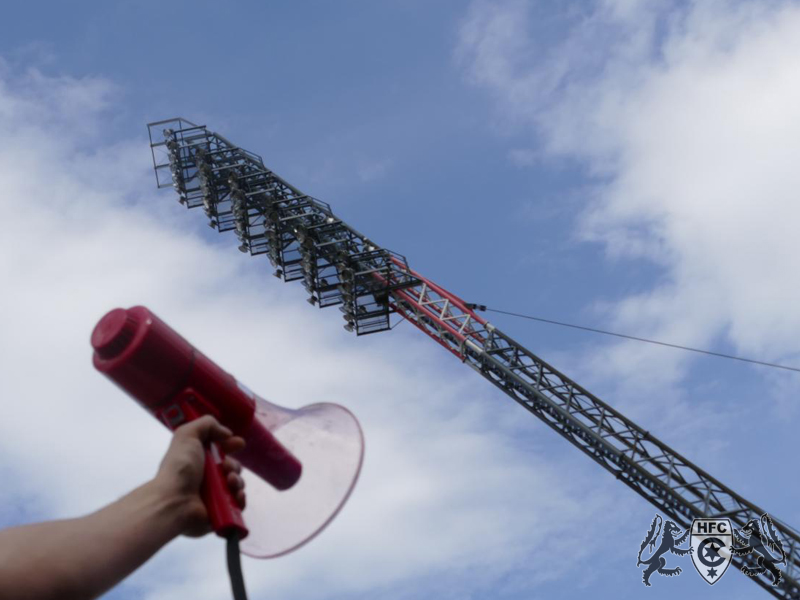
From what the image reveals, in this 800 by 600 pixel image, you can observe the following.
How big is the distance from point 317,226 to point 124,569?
3108cm

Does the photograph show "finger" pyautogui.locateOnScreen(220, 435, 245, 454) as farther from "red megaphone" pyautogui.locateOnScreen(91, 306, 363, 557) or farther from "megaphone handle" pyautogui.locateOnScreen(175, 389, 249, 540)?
"red megaphone" pyautogui.locateOnScreen(91, 306, 363, 557)

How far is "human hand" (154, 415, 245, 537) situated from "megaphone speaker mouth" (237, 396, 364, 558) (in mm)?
302

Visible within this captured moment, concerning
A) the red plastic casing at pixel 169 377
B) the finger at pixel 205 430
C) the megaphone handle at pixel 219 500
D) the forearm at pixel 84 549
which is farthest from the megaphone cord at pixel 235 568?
the red plastic casing at pixel 169 377

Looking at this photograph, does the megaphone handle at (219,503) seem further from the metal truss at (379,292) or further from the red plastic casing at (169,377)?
the metal truss at (379,292)

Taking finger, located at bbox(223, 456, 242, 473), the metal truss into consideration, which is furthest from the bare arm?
the metal truss

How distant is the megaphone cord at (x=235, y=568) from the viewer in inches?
120

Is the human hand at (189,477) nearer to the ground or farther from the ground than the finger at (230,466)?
nearer to the ground

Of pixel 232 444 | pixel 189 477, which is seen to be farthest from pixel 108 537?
pixel 232 444

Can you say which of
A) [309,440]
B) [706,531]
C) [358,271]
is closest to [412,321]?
[358,271]

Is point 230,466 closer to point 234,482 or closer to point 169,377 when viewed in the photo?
point 234,482

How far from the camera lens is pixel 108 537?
9.82 feet

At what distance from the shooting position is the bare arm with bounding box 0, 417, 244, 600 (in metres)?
2.88

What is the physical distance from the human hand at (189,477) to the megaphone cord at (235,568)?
0.09m

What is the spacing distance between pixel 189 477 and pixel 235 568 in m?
0.29
